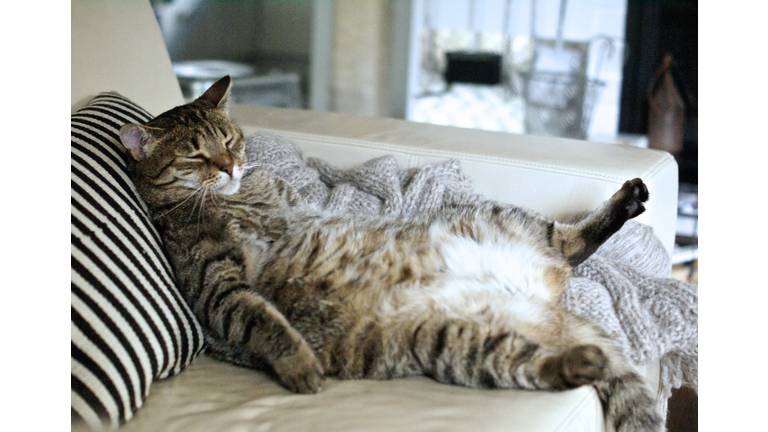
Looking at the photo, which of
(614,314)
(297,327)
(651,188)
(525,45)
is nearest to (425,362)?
(297,327)

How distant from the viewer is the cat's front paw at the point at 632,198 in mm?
1064

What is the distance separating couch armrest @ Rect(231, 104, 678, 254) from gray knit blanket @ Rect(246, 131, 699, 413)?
5 centimetres

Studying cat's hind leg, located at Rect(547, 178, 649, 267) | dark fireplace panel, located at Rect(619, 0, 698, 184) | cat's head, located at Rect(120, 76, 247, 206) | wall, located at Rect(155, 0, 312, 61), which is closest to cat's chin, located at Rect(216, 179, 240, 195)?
cat's head, located at Rect(120, 76, 247, 206)

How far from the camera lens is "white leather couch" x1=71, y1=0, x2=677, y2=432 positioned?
2.59ft

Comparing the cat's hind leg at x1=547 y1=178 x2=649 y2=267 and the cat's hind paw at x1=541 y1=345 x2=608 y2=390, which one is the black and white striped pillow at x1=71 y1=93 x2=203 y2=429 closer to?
the cat's hind paw at x1=541 y1=345 x2=608 y2=390

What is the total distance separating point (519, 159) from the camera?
1.31m

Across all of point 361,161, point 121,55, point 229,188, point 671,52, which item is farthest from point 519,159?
point 671,52

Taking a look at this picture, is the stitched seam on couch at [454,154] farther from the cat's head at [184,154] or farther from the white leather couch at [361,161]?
the cat's head at [184,154]

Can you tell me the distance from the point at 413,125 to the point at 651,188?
2.19ft

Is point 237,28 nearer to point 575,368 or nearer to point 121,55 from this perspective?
point 121,55

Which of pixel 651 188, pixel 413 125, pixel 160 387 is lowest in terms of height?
pixel 160 387

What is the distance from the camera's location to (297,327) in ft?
3.14

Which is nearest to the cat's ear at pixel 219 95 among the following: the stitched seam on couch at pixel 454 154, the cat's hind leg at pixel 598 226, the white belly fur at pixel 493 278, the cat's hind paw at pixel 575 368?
the stitched seam on couch at pixel 454 154
